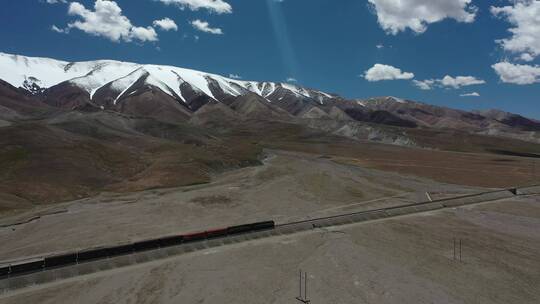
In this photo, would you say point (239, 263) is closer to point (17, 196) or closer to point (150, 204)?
point (150, 204)

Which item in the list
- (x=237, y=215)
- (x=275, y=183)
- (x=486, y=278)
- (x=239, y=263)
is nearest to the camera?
(x=486, y=278)

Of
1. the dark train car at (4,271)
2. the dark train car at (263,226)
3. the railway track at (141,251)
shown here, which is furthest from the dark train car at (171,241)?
the dark train car at (4,271)

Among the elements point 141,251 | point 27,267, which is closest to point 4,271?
point 27,267

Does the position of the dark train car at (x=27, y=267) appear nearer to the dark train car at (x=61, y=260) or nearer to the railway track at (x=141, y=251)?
the railway track at (x=141, y=251)

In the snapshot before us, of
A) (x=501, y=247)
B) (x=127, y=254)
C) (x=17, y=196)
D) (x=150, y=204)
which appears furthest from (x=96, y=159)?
(x=501, y=247)

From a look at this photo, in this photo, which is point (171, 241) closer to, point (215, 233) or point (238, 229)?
point (215, 233)

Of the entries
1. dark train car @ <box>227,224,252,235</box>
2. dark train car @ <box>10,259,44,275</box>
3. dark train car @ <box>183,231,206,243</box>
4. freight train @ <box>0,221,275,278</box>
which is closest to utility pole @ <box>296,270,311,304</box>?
dark train car @ <box>227,224,252,235</box>
